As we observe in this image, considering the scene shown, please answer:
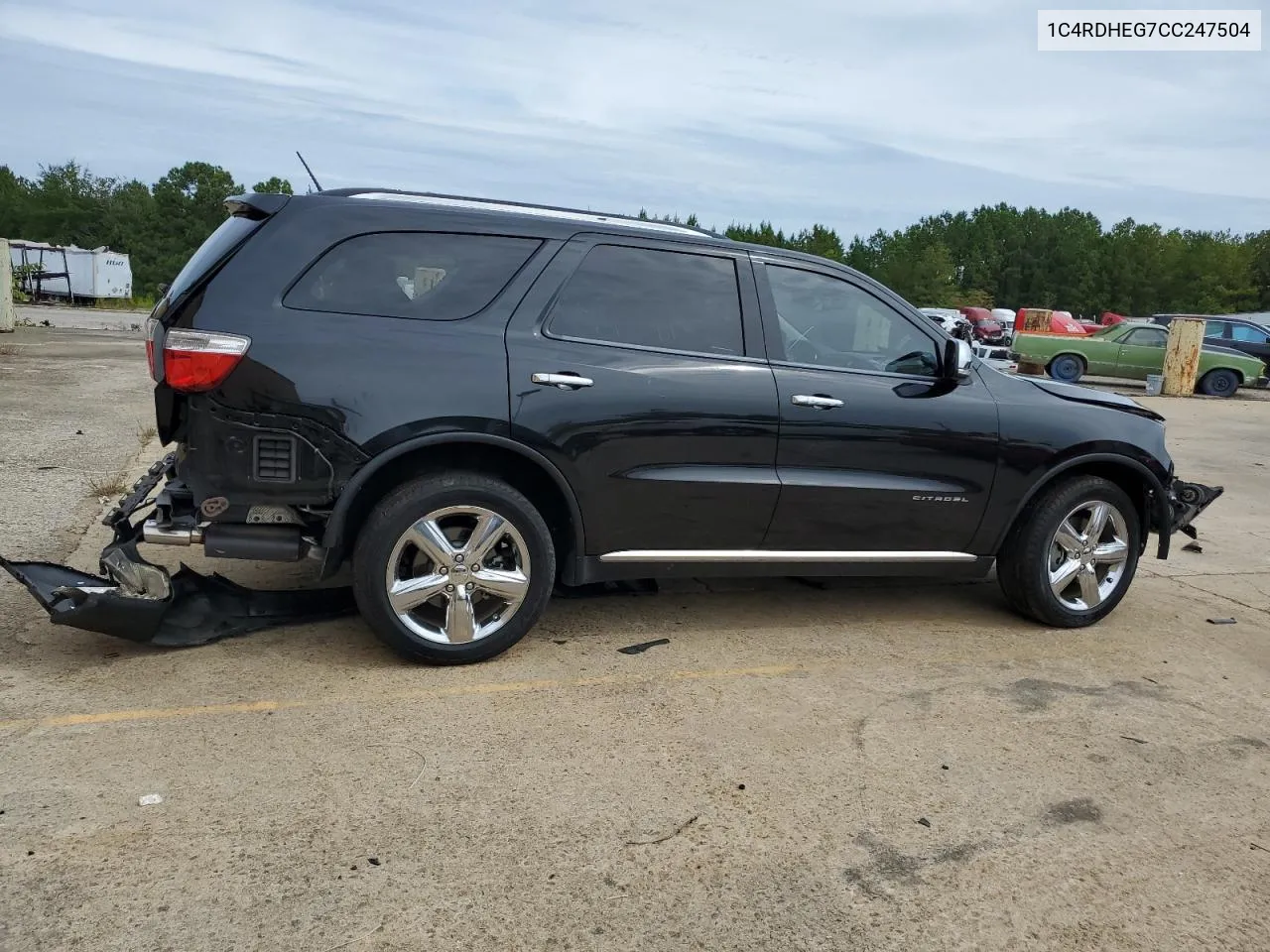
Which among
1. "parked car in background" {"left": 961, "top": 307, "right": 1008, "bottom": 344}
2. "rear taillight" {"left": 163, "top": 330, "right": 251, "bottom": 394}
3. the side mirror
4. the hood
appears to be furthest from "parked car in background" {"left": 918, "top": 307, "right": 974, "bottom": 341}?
"parked car in background" {"left": 961, "top": 307, "right": 1008, "bottom": 344}

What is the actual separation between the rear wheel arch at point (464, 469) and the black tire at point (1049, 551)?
2.29m

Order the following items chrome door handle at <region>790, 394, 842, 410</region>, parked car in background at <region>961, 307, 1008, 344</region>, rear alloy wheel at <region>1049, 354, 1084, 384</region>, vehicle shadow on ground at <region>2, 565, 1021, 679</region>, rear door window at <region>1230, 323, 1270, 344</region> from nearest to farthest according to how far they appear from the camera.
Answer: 1. vehicle shadow on ground at <region>2, 565, 1021, 679</region>
2. chrome door handle at <region>790, 394, 842, 410</region>
3. rear alloy wheel at <region>1049, 354, 1084, 384</region>
4. rear door window at <region>1230, 323, 1270, 344</region>
5. parked car in background at <region>961, 307, 1008, 344</region>

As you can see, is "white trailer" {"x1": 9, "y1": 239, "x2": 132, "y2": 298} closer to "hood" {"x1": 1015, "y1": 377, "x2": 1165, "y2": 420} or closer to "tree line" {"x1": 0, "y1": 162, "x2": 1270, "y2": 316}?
"tree line" {"x1": 0, "y1": 162, "x2": 1270, "y2": 316}

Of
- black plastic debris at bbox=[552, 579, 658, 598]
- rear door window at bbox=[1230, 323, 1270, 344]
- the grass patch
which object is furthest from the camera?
rear door window at bbox=[1230, 323, 1270, 344]

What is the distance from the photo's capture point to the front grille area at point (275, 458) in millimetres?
3832

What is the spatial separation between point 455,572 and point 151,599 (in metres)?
1.18

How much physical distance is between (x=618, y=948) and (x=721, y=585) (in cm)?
331

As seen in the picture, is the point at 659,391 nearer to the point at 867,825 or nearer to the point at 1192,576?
the point at 867,825

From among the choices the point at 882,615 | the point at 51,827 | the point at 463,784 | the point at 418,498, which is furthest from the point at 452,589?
the point at 882,615

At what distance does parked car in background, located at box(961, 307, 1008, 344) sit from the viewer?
39.1 m

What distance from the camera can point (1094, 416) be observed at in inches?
199

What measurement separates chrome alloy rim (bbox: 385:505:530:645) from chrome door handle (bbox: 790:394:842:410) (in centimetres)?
137

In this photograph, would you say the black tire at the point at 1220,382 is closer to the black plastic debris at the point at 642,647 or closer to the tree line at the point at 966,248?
the black plastic debris at the point at 642,647

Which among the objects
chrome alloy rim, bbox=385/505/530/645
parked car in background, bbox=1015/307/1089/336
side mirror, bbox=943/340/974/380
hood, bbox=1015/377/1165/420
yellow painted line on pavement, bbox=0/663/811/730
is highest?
parked car in background, bbox=1015/307/1089/336
